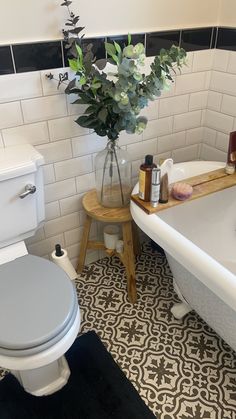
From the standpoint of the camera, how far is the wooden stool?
1632 millimetres

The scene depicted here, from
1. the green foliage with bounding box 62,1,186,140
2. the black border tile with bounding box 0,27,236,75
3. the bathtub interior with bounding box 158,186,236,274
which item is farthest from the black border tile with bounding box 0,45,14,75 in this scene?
the bathtub interior with bounding box 158,186,236,274

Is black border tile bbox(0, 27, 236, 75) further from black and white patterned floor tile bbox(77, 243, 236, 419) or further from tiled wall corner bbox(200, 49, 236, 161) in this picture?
black and white patterned floor tile bbox(77, 243, 236, 419)

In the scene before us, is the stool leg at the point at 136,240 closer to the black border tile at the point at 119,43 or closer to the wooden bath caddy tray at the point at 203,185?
the wooden bath caddy tray at the point at 203,185

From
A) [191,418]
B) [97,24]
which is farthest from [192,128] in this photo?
[191,418]

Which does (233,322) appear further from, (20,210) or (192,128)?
(192,128)

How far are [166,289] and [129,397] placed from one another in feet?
2.07

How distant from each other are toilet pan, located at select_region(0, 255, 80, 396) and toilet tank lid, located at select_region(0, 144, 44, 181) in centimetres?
35

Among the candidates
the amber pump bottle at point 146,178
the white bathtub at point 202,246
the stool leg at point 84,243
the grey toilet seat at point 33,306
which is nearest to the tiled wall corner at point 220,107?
the white bathtub at point 202,246

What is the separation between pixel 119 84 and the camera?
1.30 metres

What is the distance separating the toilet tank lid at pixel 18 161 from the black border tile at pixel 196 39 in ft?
3.10

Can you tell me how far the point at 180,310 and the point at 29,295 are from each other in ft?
2.63

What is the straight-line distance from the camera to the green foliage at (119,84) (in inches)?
51.1

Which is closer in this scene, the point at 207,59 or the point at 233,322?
the point at 233,322

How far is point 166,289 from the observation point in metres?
1.89
